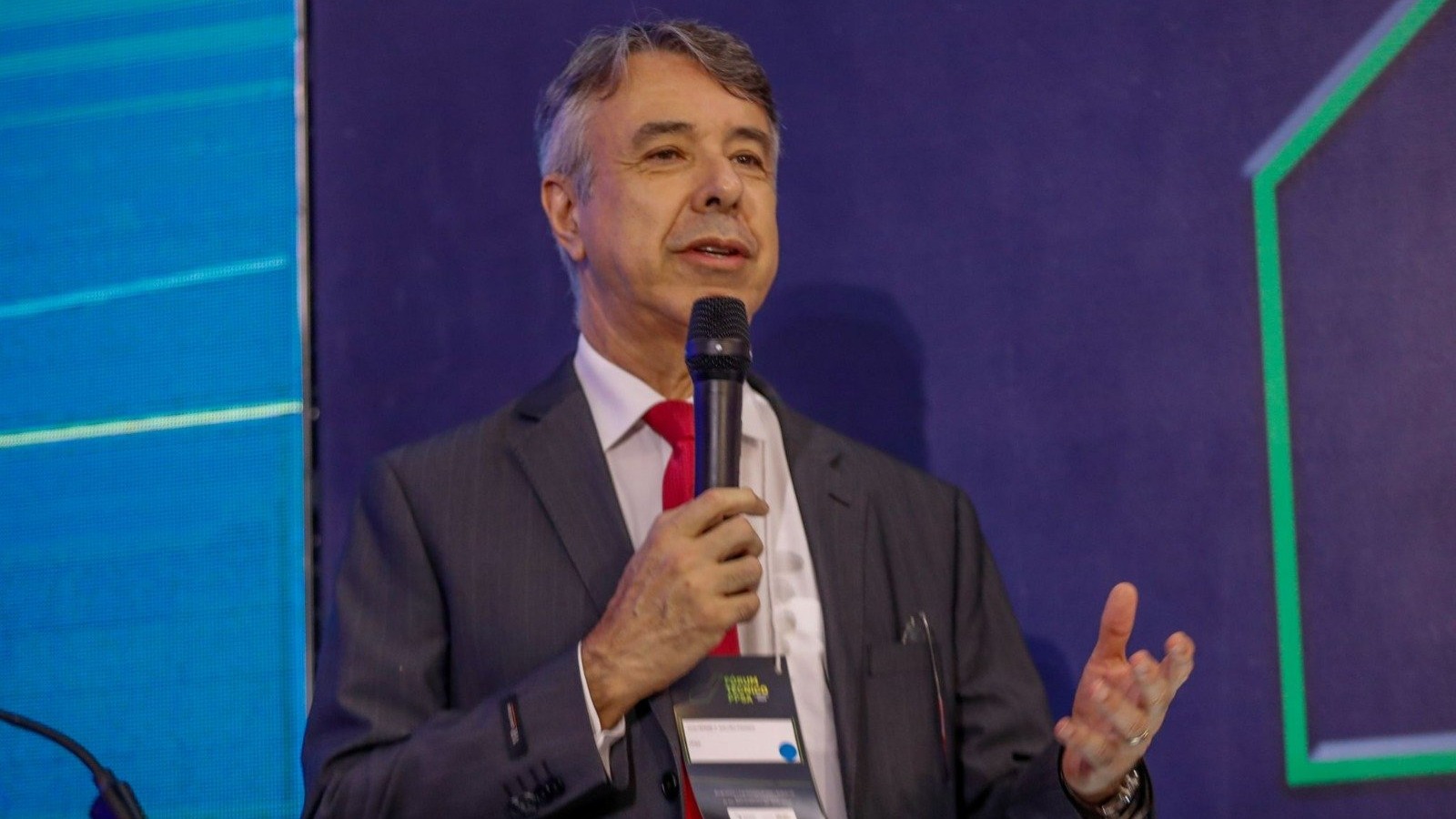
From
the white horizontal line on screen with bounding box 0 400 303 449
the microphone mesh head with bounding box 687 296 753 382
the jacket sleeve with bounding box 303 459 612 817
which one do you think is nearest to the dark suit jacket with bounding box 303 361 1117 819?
the jacket sleeve with bounding box 303 459 612 817

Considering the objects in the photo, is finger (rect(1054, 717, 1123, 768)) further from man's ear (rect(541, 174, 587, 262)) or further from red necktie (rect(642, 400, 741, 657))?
man's ear (rect(541, 174, 587, 262))

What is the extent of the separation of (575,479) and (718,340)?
1.35ft

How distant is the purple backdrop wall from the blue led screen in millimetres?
105

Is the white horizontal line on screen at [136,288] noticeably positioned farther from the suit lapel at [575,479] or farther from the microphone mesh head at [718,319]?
the microphone mesh head at [718,319]

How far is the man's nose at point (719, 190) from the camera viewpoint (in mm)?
2143

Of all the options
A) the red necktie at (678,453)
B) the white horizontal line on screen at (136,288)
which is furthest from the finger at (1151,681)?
the white horizontal line on screen at (136,288)

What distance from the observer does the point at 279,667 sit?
2.63m

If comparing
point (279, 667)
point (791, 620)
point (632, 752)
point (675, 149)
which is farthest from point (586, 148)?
point (279, 667)

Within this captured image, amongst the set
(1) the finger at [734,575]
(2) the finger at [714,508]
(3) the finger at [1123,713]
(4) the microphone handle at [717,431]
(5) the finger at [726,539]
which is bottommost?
(3) the finger at [1123,713]

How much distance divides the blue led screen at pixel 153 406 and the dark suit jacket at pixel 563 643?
67 cm

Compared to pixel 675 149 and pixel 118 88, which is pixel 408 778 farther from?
pixel 118 88

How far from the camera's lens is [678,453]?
2080mm

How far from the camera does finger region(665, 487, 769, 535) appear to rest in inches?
65.0

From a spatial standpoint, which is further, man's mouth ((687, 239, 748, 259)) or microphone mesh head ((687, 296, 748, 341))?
man's mouth ((687, 239, 748, 259))
